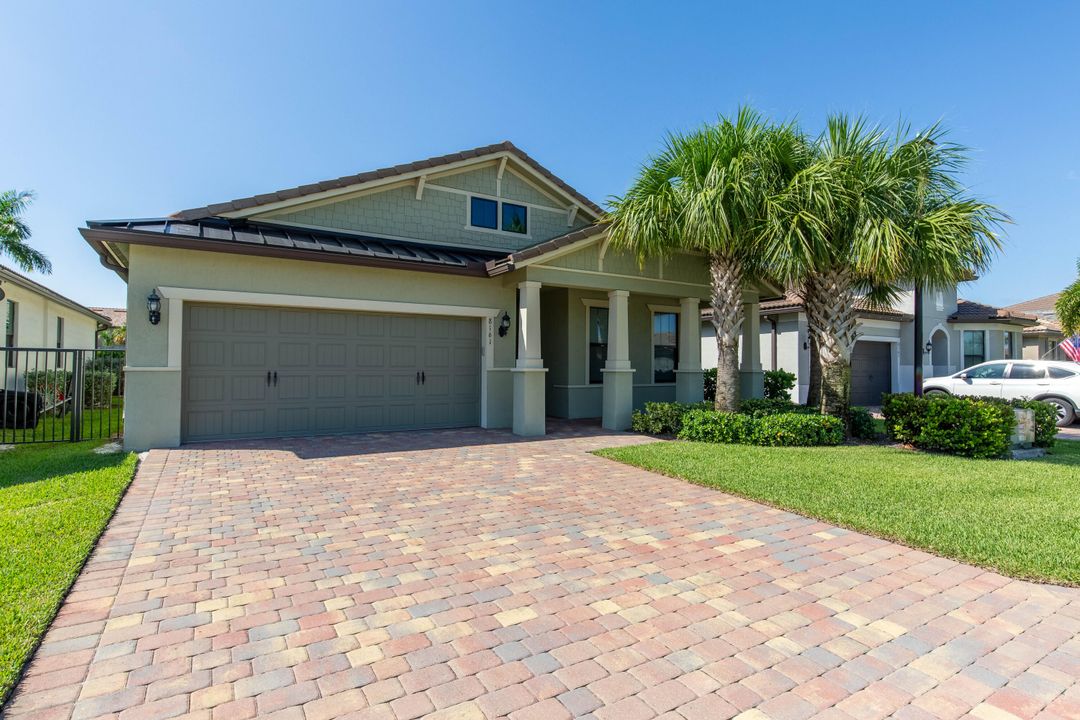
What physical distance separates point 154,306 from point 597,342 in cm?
933

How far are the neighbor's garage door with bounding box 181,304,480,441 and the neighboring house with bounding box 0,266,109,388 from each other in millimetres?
7614

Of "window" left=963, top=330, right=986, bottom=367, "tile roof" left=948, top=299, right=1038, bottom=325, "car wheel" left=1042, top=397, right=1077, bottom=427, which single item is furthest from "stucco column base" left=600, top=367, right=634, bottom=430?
"window" left=963, top=330, right=986, bottom=367

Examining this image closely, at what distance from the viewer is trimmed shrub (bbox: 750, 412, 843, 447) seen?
31.1ft

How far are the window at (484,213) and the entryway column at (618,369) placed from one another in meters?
3.64

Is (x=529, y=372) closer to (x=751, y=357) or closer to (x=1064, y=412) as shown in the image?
(x=751, y=357)

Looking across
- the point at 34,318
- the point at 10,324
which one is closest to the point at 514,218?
the point at 10,324

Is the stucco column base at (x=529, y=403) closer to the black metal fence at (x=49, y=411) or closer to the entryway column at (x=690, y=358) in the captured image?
the entryway column at (x=690, y=358)

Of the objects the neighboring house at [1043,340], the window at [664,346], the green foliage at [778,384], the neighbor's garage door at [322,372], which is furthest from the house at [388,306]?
the neighboring house at [1043,340]

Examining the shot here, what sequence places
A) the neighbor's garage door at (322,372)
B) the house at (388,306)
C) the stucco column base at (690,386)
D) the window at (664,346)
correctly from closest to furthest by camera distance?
the house at (388,306)
the neighbor's garage door at (322,372)
the stucco column base at (690,386)
the window at (664,346)

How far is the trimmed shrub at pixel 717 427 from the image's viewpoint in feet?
32.2

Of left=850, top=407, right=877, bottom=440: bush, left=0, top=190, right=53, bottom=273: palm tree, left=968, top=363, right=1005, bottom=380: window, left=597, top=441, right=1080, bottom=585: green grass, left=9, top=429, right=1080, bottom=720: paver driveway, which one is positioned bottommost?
Result: left=9, top=429, right=1080, bottom=720: paver driveway

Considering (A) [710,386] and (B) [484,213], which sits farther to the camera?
(A) [710,386]

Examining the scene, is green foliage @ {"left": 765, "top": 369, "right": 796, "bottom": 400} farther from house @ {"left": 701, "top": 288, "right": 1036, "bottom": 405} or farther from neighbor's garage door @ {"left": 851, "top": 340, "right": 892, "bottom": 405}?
neighbor's garage door @ {"left": 851, "top": 340, "right": 892, "bottom": 405}

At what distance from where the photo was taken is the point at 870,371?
1952cm
